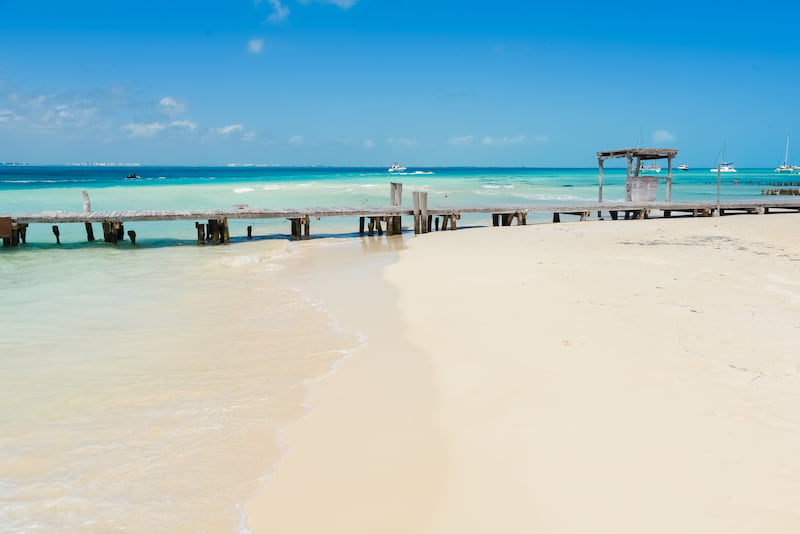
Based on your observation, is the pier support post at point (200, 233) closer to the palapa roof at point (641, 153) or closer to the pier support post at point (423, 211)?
the pier support post at point (423, 211)

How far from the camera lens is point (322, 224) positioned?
81.1 feet

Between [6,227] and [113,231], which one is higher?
[6,227]

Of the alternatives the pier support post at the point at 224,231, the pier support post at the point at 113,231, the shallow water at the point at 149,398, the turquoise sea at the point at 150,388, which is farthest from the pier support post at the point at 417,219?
the shallow water at the point at 149,398

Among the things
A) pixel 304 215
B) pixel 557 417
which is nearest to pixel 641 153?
pixel 304 215

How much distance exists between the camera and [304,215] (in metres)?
18.9

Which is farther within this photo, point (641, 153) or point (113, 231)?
point (641, 153)

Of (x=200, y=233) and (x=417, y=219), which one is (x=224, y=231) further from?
(x=417, y=219)

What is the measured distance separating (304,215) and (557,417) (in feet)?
50.5

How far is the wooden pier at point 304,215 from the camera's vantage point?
1714 cm

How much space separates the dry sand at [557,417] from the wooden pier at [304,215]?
33.4 ft

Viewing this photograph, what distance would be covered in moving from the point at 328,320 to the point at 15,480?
4467 mm

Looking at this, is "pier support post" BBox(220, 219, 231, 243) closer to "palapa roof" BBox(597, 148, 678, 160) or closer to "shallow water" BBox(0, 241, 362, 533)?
"shallow water" BBox(0, 241, 362, 533)

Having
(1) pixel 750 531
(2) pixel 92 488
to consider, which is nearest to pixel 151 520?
(2) pixel 92 488

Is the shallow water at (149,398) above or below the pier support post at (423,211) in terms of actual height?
below
